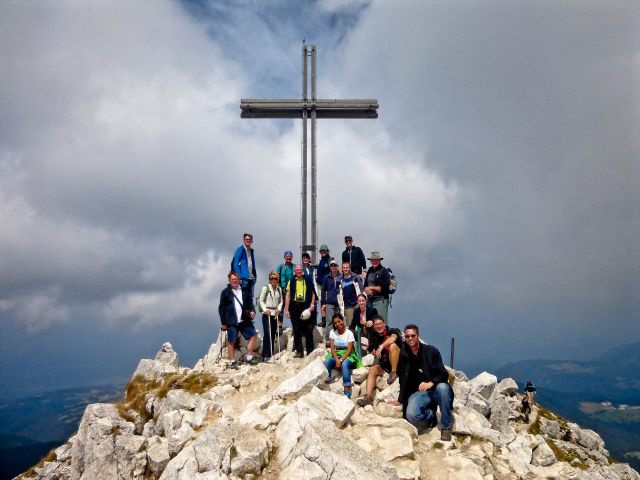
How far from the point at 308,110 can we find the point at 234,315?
1248cm

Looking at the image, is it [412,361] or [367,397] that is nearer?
[412,361]

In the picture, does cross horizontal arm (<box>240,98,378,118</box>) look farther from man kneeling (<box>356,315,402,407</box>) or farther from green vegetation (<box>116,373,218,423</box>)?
green vegetation (<box>116,373,218,423</box>)

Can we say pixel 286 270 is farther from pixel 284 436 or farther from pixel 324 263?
pixel 284 436

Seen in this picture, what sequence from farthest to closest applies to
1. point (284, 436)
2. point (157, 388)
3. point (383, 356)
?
point (157, 388) < point (383, 356) < point (284, 436)

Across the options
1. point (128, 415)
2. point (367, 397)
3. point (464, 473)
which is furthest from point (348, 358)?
point (128, 415)

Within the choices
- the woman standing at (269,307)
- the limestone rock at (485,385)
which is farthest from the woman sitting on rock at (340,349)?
the limestone rock at (485,385)

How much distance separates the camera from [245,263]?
1775cm

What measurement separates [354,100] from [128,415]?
18.7 m

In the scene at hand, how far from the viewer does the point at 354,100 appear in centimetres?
2191

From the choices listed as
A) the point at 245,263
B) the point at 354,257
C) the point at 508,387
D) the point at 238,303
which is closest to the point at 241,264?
the point at 245,263

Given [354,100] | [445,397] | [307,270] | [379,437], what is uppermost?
[354,100]

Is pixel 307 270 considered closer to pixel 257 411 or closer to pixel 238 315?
pixel 238 315

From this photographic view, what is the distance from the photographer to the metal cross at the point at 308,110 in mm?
21656

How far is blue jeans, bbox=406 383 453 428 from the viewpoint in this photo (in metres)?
10.7
